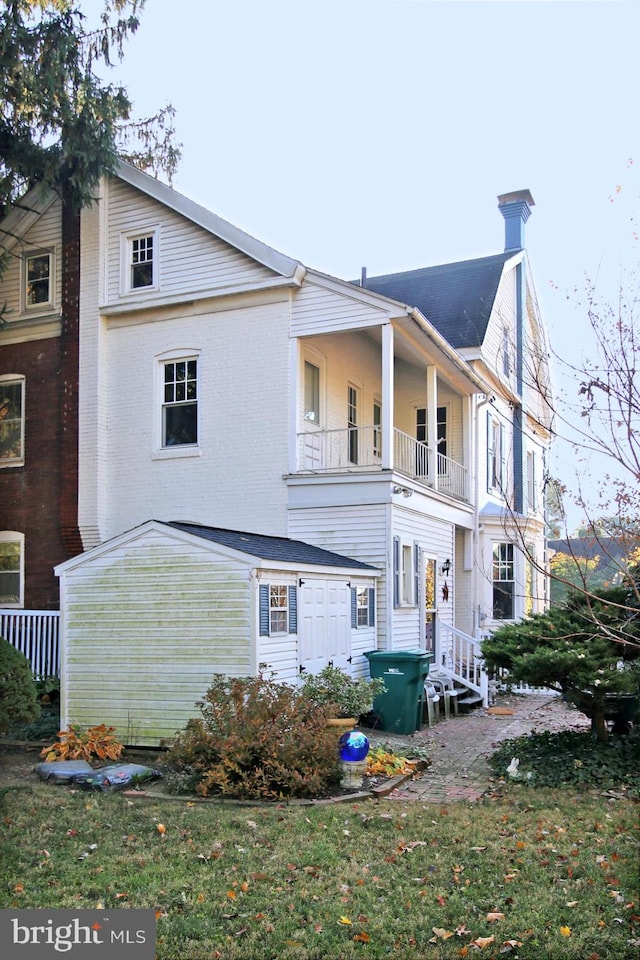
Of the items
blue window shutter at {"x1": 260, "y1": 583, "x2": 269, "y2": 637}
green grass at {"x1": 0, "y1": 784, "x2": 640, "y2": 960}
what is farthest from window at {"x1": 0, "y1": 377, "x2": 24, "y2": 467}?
green grass at {"x1": 0, "y1": 784, "x2": 640, "y2": 960}

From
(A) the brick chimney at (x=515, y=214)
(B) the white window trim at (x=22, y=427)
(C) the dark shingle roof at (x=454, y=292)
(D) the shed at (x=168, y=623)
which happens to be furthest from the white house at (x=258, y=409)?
(A) the brick chimney at (x=515, y=214)

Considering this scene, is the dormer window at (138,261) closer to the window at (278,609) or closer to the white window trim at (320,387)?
the white window trim at (320,387)

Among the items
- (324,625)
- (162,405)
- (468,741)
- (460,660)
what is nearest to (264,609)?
(324,625)

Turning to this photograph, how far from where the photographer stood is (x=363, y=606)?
1460cm

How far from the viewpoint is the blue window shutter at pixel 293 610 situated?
38.9 ft

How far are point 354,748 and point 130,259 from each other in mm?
11633

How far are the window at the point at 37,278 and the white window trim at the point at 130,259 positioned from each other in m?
1.74

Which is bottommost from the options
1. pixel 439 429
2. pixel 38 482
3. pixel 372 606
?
pixel 372 606

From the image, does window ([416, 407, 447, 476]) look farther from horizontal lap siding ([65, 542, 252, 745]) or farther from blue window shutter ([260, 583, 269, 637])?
horizontal lap siding ([65, 542, 252, 745])

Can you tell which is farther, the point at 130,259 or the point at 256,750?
the point at 130,259

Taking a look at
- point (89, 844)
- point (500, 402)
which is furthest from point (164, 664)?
point (500, 402)

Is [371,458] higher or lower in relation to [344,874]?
higher

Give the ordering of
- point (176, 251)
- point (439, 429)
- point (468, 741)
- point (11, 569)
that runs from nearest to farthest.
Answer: point (468, 741)
point (176, 251)
point (11, 569)
point (439, 429)

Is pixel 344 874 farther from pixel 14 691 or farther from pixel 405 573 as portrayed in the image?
pixel 405 573
